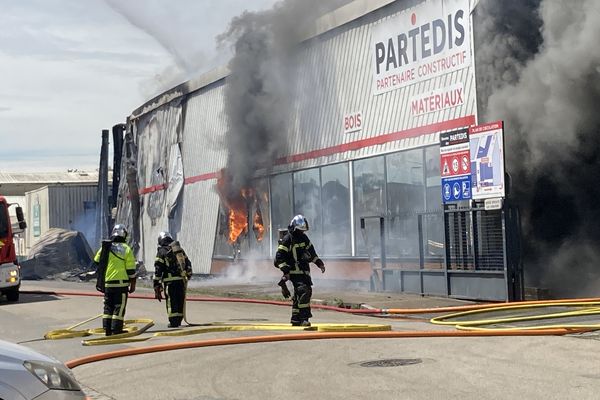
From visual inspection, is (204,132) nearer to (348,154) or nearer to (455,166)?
(348,154)

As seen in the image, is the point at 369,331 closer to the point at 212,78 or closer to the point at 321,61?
the point at 321,61

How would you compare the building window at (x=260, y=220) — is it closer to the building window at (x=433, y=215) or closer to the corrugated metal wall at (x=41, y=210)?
the building window at (x=433, y=215)

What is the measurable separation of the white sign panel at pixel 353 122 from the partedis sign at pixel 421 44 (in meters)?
1.10

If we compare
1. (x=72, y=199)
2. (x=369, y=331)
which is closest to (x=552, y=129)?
(x=369, y=331)

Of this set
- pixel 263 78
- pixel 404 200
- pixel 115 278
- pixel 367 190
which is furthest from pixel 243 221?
pixel 115 278

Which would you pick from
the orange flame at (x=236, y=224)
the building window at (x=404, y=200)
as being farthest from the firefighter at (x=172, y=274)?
the orange flame at (x=236, y=224)

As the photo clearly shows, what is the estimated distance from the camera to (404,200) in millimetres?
21938

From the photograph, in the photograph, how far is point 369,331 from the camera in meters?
11.8

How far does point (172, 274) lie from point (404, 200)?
9.53m

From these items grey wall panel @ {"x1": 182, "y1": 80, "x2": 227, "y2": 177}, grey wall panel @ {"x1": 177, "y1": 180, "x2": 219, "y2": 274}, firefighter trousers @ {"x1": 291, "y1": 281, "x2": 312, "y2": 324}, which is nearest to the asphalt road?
firefighter trousers @ {"x1": 291, "y1": 281, "x2": 312, "y2": 324}

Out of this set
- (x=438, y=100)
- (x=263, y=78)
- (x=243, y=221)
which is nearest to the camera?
(x=438, y=100)

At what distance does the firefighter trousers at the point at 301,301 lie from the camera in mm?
12711

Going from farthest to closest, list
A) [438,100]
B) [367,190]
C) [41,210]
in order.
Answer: [41,210]
[367,190]
[438,100]

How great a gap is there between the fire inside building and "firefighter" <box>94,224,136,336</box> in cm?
710
